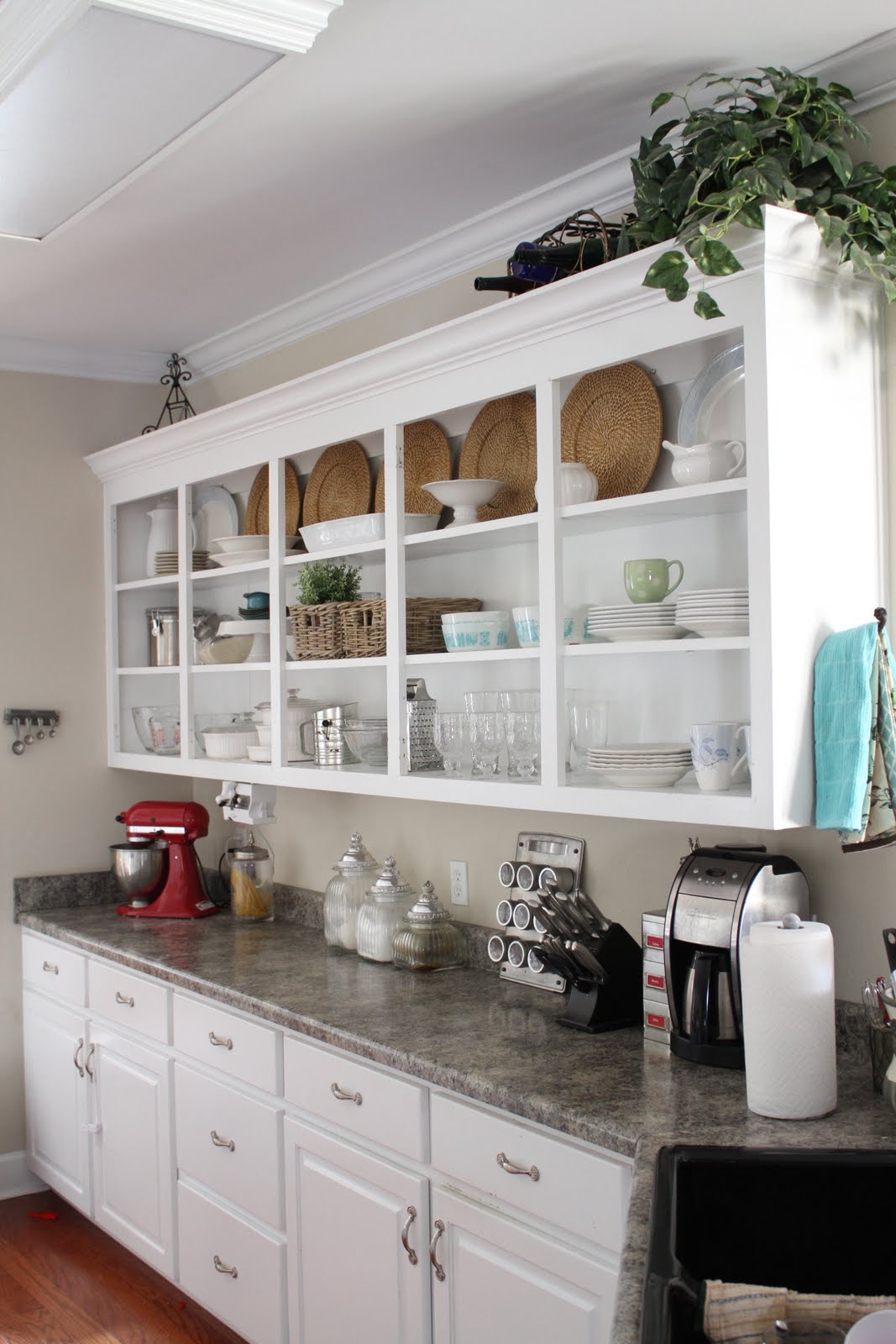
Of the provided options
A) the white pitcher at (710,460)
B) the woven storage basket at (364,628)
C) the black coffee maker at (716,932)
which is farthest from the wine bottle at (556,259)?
the black coffee maker at (716,932)

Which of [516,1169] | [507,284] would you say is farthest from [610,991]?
[507,284]

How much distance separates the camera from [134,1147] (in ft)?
11.1

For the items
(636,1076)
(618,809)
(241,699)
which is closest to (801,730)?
(618,809)

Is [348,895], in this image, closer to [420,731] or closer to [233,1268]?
[420,731]

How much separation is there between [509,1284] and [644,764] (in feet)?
→ 2.96

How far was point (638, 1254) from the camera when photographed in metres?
1.36

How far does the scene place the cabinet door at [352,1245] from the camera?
2.33 m

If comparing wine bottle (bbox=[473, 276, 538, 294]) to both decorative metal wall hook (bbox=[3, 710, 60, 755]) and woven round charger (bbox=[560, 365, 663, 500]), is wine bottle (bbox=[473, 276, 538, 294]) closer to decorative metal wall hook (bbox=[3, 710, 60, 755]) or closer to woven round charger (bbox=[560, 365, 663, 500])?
woven round charger (bbox=[560, 365, 663, 500])

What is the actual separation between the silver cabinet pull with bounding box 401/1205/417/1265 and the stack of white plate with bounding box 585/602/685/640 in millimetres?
1106

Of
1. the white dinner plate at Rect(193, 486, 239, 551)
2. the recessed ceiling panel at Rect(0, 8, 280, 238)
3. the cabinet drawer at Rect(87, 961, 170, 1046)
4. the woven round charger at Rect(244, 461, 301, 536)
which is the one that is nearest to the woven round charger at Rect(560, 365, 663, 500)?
the recessed ceiling panel at Rect(0, 8, 280, 238)

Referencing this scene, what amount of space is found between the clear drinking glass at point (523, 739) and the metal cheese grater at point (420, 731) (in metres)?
0.31

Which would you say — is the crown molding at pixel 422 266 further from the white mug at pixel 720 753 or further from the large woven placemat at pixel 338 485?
the white mug at pixel 720 753

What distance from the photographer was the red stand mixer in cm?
385

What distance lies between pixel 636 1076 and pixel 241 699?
206 centimetres
